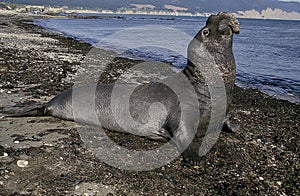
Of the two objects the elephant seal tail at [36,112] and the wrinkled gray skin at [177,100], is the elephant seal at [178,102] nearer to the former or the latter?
the wrinkled gray skin at [177,100]

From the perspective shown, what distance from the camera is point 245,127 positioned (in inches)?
278

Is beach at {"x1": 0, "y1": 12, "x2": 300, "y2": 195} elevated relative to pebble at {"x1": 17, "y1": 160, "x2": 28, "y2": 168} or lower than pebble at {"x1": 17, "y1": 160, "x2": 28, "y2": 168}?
lower

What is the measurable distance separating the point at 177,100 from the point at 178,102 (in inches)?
2.0

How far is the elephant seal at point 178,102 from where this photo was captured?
213 inches

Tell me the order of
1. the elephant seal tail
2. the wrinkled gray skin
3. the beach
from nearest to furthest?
the beach
the wrinkled gray skin
the elephant seal tail

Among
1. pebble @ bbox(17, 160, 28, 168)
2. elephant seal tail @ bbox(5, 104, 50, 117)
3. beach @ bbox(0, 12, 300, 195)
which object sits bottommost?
beach @ bbox(0, 12, 300, 195)

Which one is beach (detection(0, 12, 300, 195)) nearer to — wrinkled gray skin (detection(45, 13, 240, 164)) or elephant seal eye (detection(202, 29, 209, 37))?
wrinkled gray skin (detection(45, 13, 240, 164))

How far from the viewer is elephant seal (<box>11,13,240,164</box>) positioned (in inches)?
213

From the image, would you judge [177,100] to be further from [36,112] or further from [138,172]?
[36,112]

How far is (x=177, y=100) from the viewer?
5.77 meters

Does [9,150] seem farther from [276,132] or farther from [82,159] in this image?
[276,132]

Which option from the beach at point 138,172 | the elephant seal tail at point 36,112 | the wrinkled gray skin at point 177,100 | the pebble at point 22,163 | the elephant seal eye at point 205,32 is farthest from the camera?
the elephant seal tail at point 36,112

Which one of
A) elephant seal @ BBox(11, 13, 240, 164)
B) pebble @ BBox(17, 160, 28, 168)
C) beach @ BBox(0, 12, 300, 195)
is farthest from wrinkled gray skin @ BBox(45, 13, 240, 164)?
pebble @ BBox(17, 160, 28, 168)

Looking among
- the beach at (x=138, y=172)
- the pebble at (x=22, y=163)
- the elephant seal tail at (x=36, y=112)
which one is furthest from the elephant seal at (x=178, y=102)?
the pebble at (x=22, y=163)
